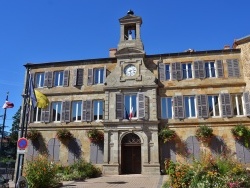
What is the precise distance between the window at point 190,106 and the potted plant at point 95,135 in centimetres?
718

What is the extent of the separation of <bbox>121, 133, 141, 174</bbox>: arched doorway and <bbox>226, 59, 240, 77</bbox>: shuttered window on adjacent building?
9368mm

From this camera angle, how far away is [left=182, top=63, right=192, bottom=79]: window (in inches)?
918

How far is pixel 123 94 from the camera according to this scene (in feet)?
75.7

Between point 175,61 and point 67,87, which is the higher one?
point 175,61

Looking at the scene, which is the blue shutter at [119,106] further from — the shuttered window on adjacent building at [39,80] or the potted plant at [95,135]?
the shuttered window on adjacent building at [39,80]

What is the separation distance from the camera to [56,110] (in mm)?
24719

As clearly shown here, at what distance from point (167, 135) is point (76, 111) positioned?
328 inches

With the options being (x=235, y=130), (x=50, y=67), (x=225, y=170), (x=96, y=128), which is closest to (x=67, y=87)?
(x=50, y=67)

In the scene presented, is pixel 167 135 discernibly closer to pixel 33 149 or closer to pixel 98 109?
pixel 98 109

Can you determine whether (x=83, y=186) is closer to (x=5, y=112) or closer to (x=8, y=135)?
(x=5, y=112)

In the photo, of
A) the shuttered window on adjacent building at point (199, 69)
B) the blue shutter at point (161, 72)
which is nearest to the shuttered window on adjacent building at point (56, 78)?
the blue shutter at point (161, 72)

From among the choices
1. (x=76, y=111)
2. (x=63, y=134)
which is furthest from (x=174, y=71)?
(x=63, y=134)

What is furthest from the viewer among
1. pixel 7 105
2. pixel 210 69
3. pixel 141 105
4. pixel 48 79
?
pixel 48 79

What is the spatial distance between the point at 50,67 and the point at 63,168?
9644 millimetres
